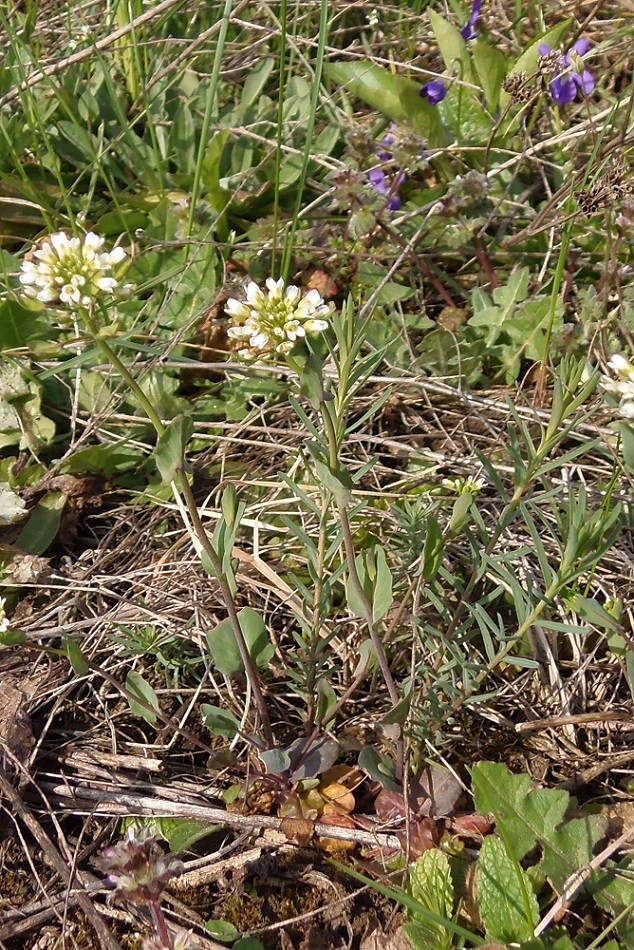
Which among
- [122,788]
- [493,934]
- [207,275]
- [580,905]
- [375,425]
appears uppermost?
[207,275]

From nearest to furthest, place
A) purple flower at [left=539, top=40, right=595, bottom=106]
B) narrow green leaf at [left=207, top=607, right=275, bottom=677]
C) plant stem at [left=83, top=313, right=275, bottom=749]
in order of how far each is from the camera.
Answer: plant stem at [left=83, top=313, right=275, bottom=749] < narrow green leaf at [left=207, top=607, right=275, bottom=677] < purple flower at [left=539, top=40, right=595, bottom=106]

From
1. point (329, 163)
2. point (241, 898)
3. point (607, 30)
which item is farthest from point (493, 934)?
point (607, 30)

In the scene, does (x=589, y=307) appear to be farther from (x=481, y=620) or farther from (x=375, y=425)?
(x=481, y=620)

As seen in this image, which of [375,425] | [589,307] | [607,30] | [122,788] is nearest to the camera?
[122,788]

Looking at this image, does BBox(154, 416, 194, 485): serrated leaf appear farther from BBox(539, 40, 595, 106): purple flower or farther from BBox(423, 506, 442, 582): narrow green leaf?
BBox(539, 40, 595, 106): purple flower

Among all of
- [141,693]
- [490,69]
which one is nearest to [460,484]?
[141,693]

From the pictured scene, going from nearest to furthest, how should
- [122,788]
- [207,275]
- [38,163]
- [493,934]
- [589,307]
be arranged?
[493,934]
[122,788]
[589,307]
[207,275]
[38,163]

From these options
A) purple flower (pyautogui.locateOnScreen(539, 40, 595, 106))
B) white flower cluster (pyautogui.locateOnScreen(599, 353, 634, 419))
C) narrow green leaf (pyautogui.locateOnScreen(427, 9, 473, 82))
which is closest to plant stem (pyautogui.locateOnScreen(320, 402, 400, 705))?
white flower cluster (pyautogui.locateOnScreen(599, 353, 634, 419))

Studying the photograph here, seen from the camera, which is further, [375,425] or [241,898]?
[375,425]
